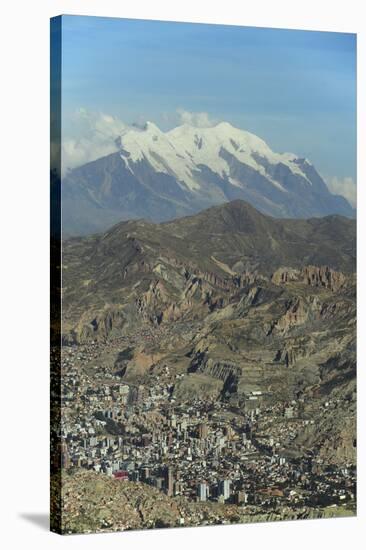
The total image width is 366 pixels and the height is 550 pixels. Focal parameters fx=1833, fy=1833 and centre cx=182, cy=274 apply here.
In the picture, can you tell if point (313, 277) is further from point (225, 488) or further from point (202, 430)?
point (225, 488)

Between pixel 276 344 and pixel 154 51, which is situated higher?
pixel 154 51

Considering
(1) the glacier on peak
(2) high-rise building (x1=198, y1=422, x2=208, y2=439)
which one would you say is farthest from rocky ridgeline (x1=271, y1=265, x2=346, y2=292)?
(2) high-rise building (x1=198, y1=422, x2=208, y2=439)

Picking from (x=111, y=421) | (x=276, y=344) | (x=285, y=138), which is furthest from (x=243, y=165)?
(x=111, y=421)

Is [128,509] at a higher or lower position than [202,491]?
lower

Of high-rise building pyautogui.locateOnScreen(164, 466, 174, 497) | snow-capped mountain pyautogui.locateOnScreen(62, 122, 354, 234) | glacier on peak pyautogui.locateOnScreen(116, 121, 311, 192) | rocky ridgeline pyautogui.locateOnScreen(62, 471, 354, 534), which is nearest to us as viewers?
rocky ridgeline pyautogui.locateOnScreen(62, 471, 354, 534)

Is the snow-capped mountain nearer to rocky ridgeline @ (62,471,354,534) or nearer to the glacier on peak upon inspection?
the glacier on peak

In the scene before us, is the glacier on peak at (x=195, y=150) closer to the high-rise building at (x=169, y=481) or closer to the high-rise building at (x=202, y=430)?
the high-rise building at (x=202, y=430)

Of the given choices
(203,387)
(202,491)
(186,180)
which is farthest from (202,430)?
(186,180)

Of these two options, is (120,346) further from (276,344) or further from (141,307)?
(276,344)
